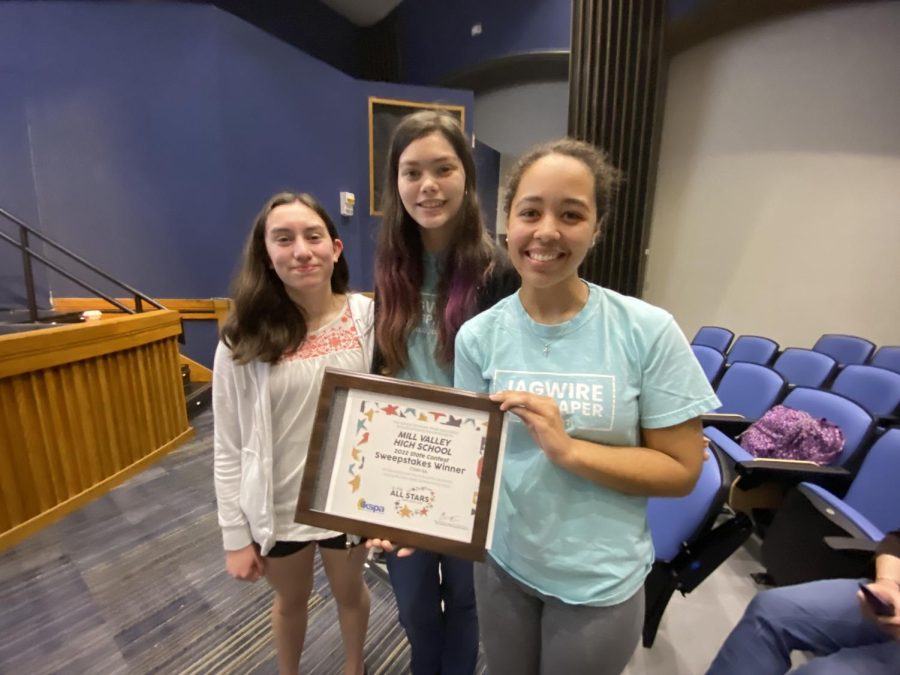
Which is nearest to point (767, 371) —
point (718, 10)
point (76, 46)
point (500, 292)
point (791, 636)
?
point (791, 636)

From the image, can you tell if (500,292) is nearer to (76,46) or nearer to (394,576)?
(394,576)

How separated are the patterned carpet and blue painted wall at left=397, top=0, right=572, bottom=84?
19.5 feet

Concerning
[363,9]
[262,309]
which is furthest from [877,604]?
[363,9]

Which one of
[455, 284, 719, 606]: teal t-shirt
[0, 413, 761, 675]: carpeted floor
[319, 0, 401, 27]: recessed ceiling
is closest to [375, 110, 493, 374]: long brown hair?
[455, 284, 719, 606]: teal t-shirt

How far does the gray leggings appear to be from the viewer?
764 mm

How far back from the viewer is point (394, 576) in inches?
47.1

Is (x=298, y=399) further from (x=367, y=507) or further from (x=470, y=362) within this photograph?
(x=470, y=362)

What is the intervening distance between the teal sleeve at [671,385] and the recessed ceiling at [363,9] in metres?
7.46

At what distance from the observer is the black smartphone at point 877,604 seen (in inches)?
40.3

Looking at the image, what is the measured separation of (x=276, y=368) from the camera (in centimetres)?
108

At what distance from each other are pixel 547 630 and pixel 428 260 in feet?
2.82

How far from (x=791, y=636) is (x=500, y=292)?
4.19 feet

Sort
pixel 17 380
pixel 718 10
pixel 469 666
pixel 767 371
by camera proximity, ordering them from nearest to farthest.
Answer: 1. pixel 469 666
2. pixel 17 380
3. pixel 767 371
4. pixel 718 10

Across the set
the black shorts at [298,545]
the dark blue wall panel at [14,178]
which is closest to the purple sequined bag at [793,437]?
the black shorts at [298,545]
